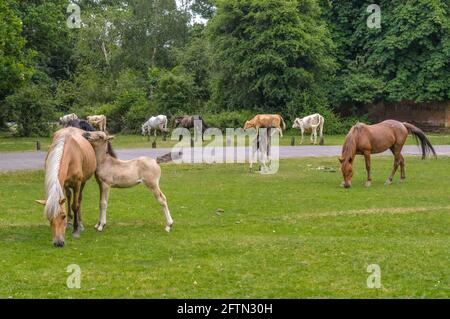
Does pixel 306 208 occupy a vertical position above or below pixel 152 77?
below

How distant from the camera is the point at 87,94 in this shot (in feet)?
163

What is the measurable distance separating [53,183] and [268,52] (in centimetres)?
3202

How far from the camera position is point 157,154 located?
2655 centimetres

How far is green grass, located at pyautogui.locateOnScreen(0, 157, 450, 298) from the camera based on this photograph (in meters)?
8.03

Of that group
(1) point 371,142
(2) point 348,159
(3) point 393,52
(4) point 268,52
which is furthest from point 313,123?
(2) point 348,159

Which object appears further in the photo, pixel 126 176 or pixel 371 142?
pixel 371 142

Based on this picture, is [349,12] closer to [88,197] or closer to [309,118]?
[309,118]

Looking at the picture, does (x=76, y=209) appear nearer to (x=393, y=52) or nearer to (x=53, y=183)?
(x=53, y=183)

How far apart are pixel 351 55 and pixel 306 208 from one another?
35252 millimetres

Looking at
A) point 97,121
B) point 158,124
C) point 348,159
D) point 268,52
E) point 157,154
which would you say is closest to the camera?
point 348,159

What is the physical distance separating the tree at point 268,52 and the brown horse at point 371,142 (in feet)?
69.0

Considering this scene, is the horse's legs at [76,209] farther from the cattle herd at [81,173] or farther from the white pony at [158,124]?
the white pony at [158,124]

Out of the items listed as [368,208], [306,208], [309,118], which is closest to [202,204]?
[306,208]

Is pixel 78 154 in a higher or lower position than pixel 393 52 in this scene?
lower
